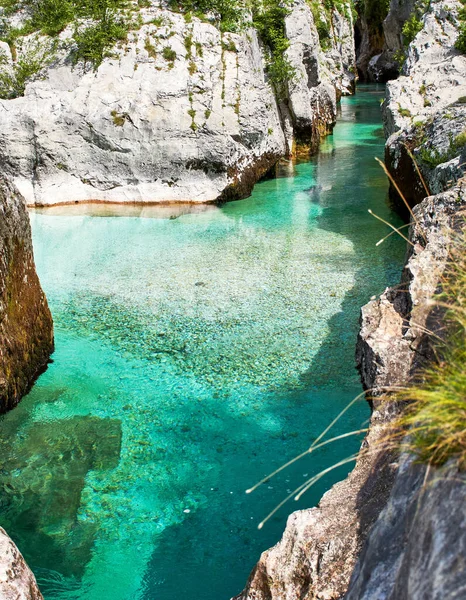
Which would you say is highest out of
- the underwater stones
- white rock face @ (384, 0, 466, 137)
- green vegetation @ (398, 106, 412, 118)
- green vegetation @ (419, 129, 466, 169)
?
white rock face @ (384, 0, 466, 137)

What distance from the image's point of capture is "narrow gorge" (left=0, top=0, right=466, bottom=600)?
388 cm

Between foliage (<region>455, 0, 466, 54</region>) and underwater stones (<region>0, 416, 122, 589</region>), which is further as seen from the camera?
foliage (<region>455, 0, 466, 54</region>)

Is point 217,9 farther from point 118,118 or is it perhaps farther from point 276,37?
point 118,118

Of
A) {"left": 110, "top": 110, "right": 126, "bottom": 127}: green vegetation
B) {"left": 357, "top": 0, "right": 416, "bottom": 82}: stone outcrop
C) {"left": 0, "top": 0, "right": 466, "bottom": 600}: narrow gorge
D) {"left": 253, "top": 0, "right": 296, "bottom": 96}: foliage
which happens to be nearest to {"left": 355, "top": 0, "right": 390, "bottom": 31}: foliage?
{"left": 357, "top": 0, "right": 416, "bottom": 82}: stone outcrop

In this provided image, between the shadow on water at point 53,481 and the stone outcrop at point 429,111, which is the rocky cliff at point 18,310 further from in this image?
the stone outcrop at point 429,111

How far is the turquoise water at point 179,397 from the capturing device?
5.36 m

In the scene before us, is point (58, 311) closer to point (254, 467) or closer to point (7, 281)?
point (7, 281)

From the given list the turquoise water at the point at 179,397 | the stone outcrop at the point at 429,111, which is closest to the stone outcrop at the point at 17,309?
the turquoise water at the point at 179,397

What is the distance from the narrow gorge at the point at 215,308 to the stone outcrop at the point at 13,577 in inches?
0.7

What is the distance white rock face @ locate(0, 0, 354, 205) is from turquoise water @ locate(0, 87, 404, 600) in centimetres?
259

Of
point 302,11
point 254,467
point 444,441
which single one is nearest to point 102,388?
point 254,467

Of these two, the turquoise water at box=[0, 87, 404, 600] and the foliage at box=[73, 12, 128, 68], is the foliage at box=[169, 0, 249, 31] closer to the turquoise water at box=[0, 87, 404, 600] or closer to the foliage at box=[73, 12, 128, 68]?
the foliage at box=[73, 12, 128, 68]

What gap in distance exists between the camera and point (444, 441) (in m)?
2.22

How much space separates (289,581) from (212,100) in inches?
573
